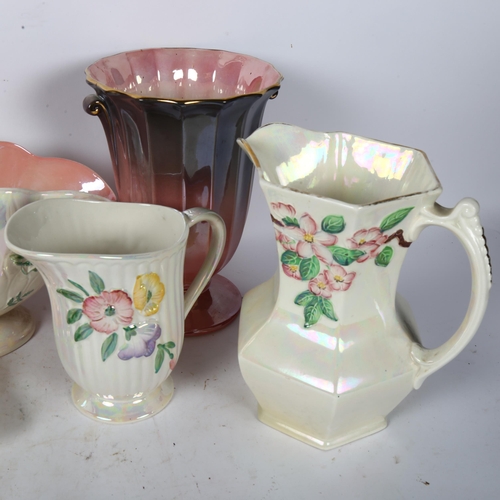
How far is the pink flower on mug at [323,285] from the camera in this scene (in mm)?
656

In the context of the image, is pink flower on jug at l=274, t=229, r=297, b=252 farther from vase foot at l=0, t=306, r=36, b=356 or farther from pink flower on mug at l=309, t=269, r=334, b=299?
vase foot at l=0, t=306, r=36, b=356

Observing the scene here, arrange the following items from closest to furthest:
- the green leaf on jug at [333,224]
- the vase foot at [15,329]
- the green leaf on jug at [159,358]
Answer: the green leaf on jug at [333,224], the green leaf on jug at [159,358], the vase foot at [15,329]

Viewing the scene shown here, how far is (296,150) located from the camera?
0.74 m

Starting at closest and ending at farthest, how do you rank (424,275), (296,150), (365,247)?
1. (365,247)
2. (296,150)
3. (424,275)

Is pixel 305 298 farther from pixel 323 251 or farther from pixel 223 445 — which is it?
pixel 223 445

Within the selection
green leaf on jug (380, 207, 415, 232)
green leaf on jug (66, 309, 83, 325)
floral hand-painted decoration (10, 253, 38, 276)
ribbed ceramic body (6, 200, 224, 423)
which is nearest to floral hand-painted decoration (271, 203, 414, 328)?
green leaf on jug (380, 207, 415, 232)

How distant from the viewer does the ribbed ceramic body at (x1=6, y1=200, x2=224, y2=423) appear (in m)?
0.66

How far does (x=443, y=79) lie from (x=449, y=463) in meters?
0.68

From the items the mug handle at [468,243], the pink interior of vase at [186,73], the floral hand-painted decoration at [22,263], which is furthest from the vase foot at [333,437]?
the pink interior of vase at [186,73]

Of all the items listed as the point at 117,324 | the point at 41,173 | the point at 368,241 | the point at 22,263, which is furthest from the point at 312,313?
the point at 41,173

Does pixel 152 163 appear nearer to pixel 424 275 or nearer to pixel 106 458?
pixel 106 458

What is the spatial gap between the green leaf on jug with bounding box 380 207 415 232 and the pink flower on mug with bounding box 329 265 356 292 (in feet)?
0.19

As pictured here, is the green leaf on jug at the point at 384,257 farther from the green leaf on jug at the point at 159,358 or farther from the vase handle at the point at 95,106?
the vase handle at the point at 95,106

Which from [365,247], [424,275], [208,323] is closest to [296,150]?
[365,247]
